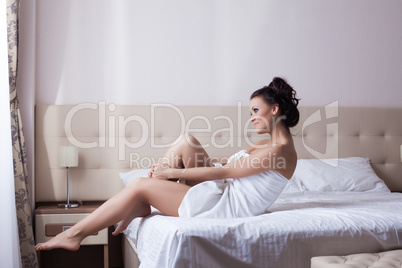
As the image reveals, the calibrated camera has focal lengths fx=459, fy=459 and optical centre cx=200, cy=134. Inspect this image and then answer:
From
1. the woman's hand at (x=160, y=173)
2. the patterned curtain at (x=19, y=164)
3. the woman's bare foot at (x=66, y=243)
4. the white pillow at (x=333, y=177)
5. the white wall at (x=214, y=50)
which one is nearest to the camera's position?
the woman's bare foot at (x=66, y=243)

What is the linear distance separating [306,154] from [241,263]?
216 cm

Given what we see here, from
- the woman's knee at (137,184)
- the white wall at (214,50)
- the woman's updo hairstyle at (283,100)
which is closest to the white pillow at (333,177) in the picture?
the white wall at (214,50)

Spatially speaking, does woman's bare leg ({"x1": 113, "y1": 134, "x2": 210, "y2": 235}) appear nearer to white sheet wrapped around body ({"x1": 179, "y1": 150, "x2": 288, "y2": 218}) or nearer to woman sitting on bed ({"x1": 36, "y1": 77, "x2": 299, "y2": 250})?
woman sitting on bed ({"x1": 36, "y1": 77, "x2": 299, "y2": 250})

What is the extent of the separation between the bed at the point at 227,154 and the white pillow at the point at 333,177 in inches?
0.6

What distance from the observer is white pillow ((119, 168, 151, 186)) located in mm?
3322

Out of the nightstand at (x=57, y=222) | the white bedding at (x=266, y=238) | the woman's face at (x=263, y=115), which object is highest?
the woman's face at (x=263, y=115)

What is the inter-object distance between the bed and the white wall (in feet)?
0.53

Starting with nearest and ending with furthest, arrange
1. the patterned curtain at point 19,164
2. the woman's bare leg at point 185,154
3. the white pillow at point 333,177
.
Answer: the woman's bare leg at point 185,154 → the patterned curtain at point 19,164 → the white pillow at point 333,177

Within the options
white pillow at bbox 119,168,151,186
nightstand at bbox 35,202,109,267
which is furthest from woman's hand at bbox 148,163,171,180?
nightstand at bbox 35,202,109,267

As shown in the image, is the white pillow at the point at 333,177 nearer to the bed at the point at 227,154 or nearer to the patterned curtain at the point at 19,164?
the bed at the point at 227,154

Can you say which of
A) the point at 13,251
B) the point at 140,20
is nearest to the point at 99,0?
the point at 140,20

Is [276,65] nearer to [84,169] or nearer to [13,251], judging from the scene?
[84,169]

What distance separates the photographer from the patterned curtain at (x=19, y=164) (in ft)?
10.4

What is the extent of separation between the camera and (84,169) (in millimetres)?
3561
